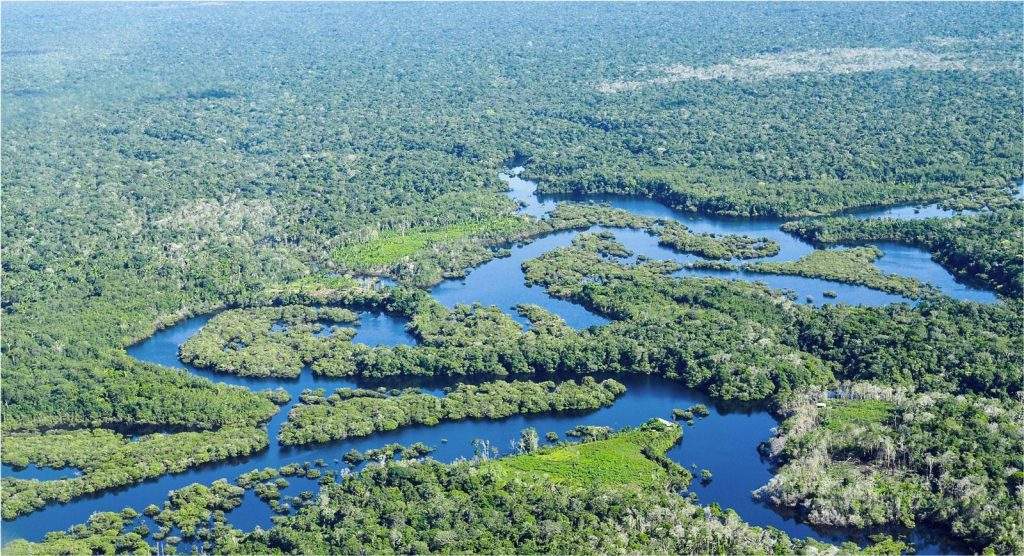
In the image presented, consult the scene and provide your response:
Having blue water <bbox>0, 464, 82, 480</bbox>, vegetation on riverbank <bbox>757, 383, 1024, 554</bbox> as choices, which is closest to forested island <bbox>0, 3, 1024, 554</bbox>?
vegetation on riverbank <bbox>757, 383, 1024, 554</bbox>

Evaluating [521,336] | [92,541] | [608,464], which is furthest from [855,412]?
[92,541]

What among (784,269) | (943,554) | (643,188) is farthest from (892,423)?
(643,188)

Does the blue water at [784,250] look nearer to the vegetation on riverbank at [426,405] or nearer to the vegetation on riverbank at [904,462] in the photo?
the vegetation on riverbank at [904,462]

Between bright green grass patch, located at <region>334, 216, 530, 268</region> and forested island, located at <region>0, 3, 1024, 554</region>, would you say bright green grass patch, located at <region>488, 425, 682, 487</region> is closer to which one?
forested island, located at <region>0, 3, 1024, 554</region>

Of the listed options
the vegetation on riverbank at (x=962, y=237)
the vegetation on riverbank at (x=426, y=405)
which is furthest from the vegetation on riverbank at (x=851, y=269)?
the vegetation on riverbank at (x=426, y=405)

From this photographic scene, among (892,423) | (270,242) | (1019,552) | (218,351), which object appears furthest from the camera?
(270,242)

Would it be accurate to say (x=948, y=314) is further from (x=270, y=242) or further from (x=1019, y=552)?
(x=270, y=242)

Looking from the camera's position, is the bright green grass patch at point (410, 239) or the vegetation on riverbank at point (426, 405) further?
the bright green grass patch at point (410, 239)

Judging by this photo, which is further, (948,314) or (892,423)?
(948,314)
